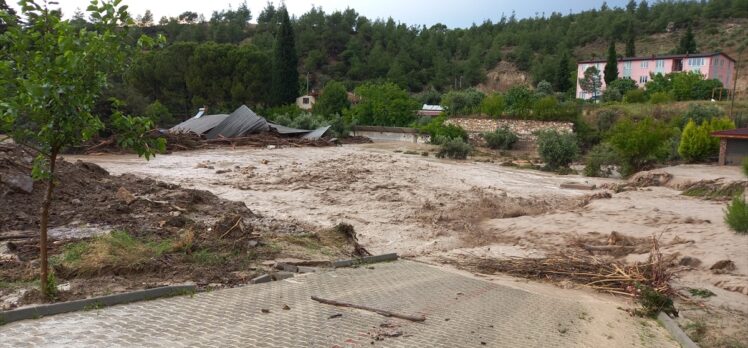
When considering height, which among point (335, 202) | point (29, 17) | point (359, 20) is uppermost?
point (359, 20)

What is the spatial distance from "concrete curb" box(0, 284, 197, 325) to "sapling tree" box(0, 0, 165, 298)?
1253mm

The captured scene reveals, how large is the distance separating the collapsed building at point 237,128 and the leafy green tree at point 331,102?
11.9 metres

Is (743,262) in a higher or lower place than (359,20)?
lower

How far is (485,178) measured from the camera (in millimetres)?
25516

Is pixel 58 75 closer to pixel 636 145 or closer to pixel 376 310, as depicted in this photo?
pixel 376 310

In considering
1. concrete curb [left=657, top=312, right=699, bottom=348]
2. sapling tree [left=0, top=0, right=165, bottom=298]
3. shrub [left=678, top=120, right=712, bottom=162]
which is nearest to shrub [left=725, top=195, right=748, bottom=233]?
concrete curb [left=657, top=312, right=699, bottom=348]

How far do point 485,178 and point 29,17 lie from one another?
21598mm

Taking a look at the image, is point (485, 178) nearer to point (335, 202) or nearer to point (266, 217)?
point (335, 202)

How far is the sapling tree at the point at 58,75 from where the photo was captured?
5.22 meters

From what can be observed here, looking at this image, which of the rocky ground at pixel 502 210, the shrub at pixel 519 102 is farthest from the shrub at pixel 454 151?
the shrub at pixel 519 102

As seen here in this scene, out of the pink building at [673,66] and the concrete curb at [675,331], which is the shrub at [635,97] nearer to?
the pink building at [673,66]

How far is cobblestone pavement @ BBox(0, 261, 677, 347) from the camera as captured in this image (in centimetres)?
528

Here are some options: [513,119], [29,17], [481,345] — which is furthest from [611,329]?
[513,119]

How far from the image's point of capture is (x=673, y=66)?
6712 centimetres
